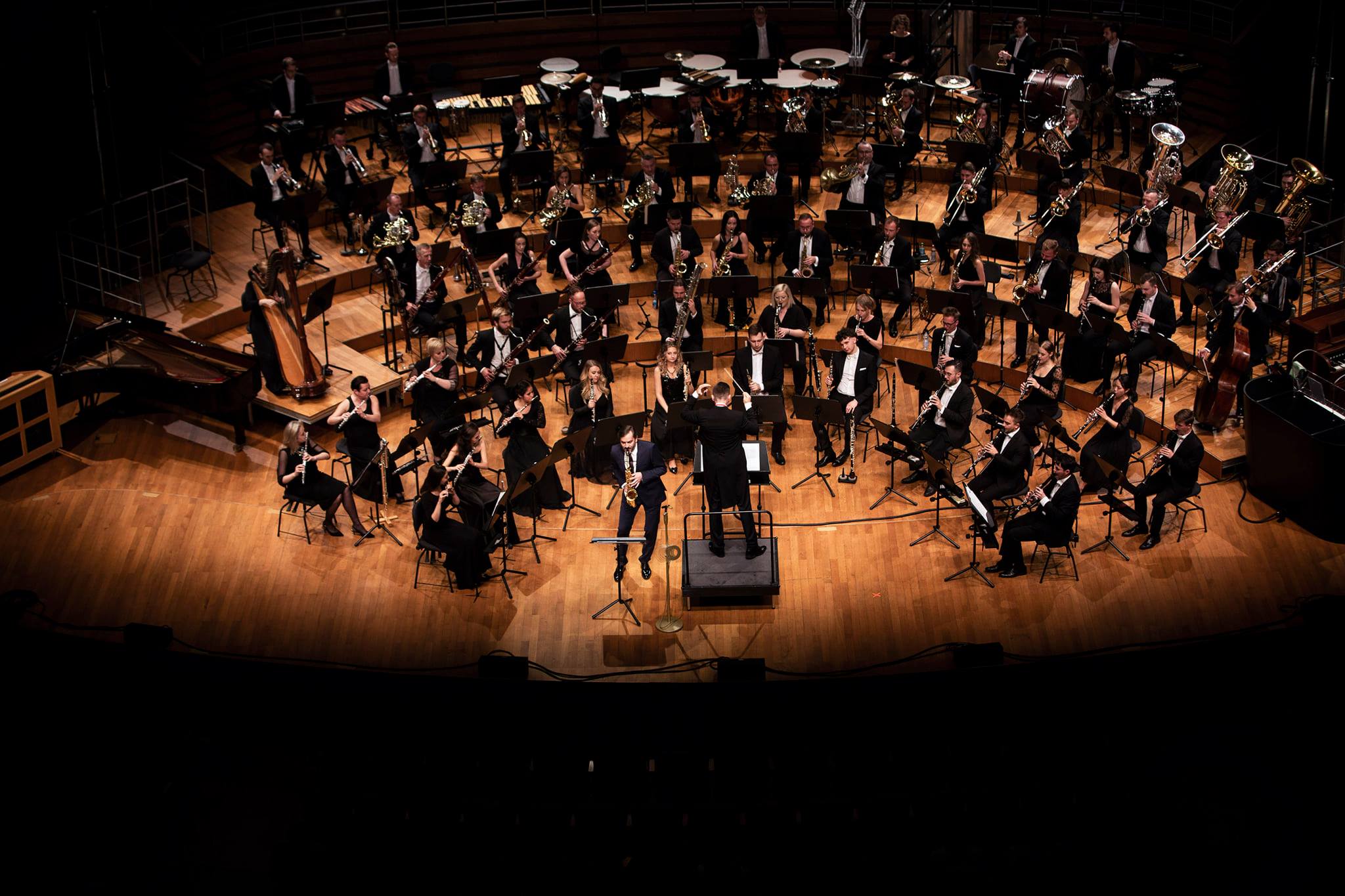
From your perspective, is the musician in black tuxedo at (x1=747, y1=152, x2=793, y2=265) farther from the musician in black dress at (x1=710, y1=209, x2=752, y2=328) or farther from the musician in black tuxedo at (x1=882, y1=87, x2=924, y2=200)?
the musician in black tuxedo at (x1=882, y1=87, x2=924, y2=200)

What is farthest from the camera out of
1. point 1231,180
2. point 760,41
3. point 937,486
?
point 760,41

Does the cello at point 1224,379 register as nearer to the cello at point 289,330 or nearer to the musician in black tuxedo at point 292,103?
the cello at point 289,330

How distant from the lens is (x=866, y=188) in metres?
12.6

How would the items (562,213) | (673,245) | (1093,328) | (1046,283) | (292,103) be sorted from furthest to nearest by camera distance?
(292,103) → (562,213) → (673,245) → (1046,283) → (1093,328)

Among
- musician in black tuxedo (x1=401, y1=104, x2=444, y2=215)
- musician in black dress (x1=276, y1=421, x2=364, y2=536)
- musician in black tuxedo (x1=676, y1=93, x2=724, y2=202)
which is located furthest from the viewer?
musician in black tuxedo (x1=676, y1=93, x2=724, y2=202)

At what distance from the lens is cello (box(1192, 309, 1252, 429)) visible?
34.0 ft

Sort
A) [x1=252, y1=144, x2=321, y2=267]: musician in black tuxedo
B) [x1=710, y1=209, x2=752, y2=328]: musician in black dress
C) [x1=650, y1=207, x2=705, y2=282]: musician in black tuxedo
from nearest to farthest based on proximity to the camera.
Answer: [x1=710, y1=209, x2=752, y2=328]: musician in black dress < [x1=650, y1=207, x2=705, y2=282]: musician in black tuxedo < [x1=252, y1=144, x2=321, y2=267]: musician in black tuxedo

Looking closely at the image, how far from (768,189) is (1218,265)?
3827 mm

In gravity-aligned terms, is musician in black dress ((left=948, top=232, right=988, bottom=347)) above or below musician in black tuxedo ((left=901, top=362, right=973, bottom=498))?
above

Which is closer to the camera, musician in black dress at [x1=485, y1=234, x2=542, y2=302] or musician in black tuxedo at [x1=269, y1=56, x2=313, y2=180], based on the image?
musician in black dress at [x1=485, y1=234, x2=542, y2=302]

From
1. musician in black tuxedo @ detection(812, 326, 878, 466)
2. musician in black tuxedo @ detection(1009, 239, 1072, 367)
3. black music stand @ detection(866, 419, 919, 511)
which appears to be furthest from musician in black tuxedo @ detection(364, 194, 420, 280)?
musician in black tuxedo @ detection(1009, 239, 1072, 367)

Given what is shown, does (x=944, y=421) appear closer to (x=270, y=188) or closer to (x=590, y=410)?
(x=590, y=410)

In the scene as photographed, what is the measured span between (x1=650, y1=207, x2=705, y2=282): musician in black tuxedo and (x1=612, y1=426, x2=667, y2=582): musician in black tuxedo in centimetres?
279

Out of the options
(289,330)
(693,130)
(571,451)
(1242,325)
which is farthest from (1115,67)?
(289,330)
